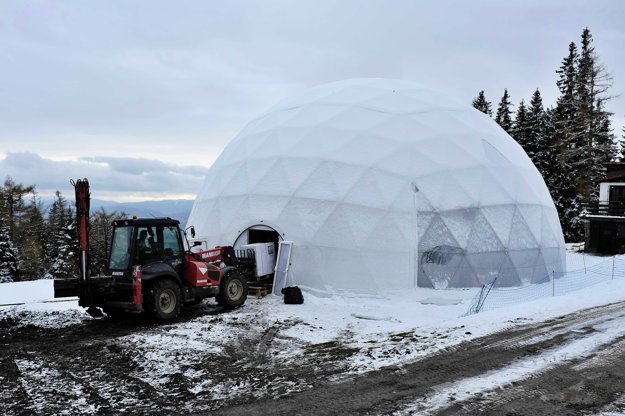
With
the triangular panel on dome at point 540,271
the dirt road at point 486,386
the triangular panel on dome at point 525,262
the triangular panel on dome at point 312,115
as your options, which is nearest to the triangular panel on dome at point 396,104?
the triangular panel on dome at point 312,115

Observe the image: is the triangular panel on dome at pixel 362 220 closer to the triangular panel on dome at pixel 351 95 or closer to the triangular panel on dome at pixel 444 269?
the triangular panel on dome at pixel 444 269

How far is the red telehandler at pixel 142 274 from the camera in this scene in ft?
31.6

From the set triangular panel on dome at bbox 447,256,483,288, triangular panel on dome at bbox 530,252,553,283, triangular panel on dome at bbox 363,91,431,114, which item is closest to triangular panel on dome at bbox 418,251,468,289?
triangular panel on dome at bbox 447,256,483,288

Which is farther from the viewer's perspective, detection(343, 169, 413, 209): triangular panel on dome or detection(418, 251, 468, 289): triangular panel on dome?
detection(343, 169, 413, 209): triangular panel on dome

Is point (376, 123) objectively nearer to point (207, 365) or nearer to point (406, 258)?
point (406, 258)

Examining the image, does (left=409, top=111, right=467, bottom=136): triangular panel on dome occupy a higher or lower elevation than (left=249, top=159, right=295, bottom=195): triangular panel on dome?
higher

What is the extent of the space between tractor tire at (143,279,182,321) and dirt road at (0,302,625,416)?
739mm

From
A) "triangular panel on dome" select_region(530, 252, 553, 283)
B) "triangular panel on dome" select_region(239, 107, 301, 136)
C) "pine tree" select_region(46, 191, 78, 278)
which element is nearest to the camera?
"triangular panel on dome" select_region(530, 252, 553, 283)

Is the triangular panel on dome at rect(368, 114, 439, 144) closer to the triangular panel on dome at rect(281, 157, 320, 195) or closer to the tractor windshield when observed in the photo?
the triangular panel on dome at rect(281, 157, 320, 195)

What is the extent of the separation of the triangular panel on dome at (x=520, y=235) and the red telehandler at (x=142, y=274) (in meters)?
8.25

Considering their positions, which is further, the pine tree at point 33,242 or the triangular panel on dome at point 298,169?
the pine tree at point 33,242

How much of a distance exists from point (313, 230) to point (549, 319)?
242 inches

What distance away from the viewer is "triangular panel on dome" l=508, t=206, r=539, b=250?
13.6m

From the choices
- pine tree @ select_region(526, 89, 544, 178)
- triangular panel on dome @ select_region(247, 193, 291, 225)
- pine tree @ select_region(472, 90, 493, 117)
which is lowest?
triangular panel on dome @ select_region(247, 193, 291, 225)
